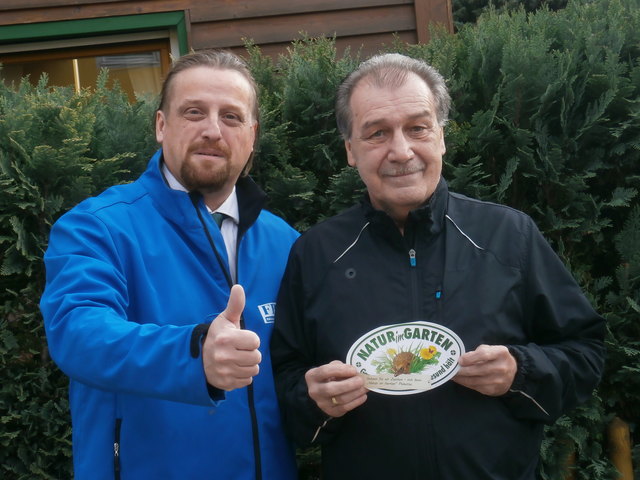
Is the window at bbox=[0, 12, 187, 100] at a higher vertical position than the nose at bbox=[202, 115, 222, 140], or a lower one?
higher

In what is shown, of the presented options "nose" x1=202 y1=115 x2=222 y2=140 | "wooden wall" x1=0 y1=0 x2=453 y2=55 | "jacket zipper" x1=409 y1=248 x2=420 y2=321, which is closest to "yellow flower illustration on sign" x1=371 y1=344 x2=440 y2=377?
"jacket zipper" x1=409 y1=248 x2=420 y2=321

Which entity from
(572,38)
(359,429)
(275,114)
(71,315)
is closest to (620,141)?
(572,38)

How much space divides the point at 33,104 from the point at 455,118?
1896 millimetres

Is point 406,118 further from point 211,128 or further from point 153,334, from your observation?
point 153,334

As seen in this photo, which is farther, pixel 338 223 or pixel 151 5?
pixel 151 5

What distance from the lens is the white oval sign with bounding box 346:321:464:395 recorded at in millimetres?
2129

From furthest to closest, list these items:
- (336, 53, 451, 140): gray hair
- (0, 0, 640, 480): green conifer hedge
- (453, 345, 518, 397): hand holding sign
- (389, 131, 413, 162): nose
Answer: (0, 0, 640, 480): green conifer hedge < (336, 53, 451, 140): gray hair < (389, 131, 413, 162): nose < (453, 345, 518, 397): hand holding sign

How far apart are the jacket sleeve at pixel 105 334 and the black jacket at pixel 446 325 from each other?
1.90 feet

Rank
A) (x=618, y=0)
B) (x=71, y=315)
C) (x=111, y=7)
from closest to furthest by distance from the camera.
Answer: (x=71, y=315) < (x=618, y=0) < (x=111, y=7)

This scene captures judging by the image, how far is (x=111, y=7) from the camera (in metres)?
5.95

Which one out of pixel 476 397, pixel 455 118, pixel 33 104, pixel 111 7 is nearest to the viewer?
pixel 476 397

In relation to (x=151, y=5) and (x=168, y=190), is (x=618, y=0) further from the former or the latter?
(x=151, y=5)

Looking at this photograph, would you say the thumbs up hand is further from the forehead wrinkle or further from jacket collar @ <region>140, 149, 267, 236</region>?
the forehead wrinkle

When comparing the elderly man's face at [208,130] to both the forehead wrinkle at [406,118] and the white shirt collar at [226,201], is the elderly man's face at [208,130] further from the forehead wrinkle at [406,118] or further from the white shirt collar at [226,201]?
the forehead wrinkle at [406,118]
